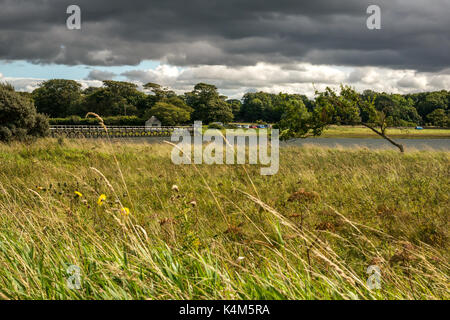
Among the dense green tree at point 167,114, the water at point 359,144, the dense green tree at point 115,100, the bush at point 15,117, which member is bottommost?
the water at point 359,144

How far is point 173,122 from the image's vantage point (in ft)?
242

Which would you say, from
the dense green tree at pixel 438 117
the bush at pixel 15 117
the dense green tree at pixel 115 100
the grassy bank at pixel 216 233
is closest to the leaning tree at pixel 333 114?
the grassy bank at pixel 216 233

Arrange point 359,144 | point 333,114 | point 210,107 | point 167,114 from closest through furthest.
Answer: point 333,114 < point 359,144 < point 167,114 < point 210,107

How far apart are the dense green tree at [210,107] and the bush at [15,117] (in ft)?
214

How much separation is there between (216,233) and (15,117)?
17047 mm

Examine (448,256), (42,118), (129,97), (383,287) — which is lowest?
(448,256)

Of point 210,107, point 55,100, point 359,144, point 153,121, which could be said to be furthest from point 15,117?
point 55,100

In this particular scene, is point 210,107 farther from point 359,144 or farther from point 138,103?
point 359,144

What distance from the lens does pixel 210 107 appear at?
85.2 m

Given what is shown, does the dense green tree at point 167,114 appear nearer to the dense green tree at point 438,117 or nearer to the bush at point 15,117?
the dense green tree at point 438,117

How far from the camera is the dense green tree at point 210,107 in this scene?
84812 mm

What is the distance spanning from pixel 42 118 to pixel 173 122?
5583 cm
